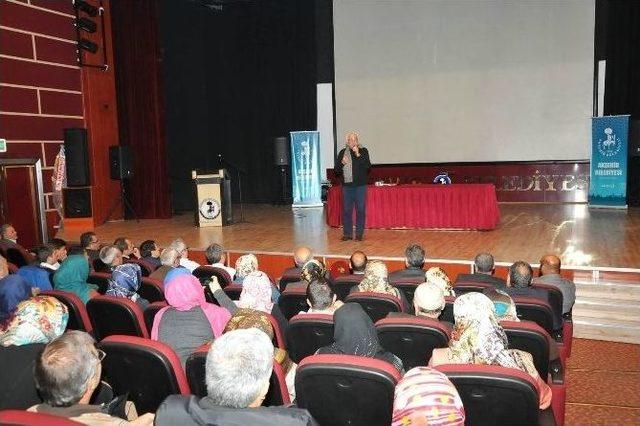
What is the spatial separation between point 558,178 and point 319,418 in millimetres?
9873

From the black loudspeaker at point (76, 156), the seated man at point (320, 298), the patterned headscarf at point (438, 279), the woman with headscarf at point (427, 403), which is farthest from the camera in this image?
the black loudspeaker at point (76, 156)

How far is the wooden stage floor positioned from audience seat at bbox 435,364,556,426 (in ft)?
13.7

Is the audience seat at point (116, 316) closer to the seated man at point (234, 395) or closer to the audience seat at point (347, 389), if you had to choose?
the audience seat at point (347, 389)

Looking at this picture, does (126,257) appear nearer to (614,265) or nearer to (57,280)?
(57,280)

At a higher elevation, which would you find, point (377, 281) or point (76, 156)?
point (76, 156)

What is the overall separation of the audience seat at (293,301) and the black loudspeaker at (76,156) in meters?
6.88

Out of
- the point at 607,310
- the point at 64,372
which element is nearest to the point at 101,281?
the point at 64,372

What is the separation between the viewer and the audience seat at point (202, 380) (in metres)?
2.19

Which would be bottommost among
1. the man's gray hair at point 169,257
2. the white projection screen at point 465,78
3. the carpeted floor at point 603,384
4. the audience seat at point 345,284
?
the carpeted floor at point 603,384

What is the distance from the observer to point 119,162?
33.2ft

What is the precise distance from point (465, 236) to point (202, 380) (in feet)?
19.6

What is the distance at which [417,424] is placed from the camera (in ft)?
4.89

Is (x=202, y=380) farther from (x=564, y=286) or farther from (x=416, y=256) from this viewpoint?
(x=564, y=286)

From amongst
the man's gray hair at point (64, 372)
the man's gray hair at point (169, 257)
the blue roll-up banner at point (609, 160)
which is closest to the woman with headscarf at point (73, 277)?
the man's gray hair at point (169, 257)
